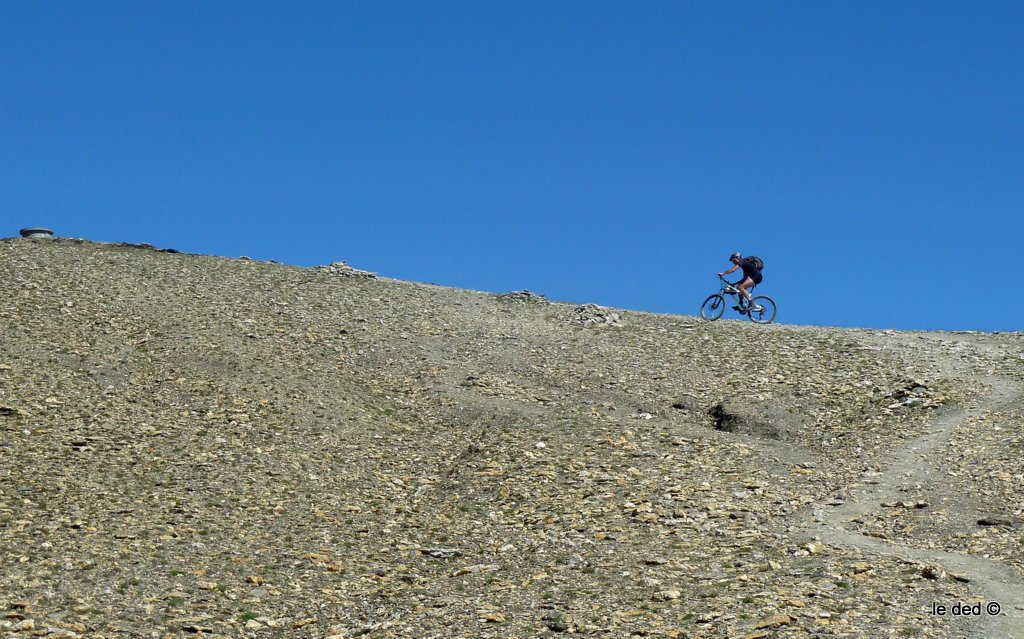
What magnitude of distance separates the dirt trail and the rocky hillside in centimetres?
8

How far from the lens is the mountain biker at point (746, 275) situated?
36906 millimetres

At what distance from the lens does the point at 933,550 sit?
19531 mm

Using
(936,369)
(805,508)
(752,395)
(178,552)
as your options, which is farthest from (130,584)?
(936,369)

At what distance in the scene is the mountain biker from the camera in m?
36.9

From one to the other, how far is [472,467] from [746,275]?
1585cm

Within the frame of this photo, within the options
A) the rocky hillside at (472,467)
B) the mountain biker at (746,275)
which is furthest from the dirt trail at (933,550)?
the mountain biker at (746,275)

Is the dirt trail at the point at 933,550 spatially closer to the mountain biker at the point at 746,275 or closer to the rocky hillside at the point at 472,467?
the rocky hillside at the point at 472,467

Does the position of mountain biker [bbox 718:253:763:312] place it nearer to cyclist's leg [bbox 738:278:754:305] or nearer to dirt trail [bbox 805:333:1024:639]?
cyclist's leg [bbox 738:278:754:305]

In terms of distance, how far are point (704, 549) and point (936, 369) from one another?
46.6ft

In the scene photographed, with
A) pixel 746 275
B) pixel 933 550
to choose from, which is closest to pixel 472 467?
pixel 933 550

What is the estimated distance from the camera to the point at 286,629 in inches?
676

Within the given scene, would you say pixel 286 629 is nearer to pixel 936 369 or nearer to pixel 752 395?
pixel 752 395

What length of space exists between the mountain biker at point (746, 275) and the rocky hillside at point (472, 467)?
106cm

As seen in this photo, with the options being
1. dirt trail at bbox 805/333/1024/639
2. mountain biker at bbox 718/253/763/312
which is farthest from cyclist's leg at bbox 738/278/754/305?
dirt trail at bbox 805/333/1024/639
